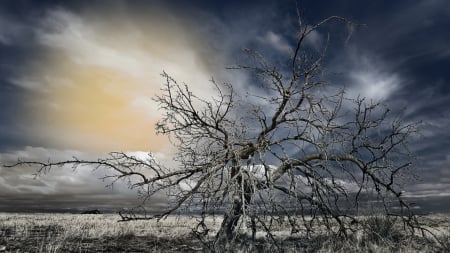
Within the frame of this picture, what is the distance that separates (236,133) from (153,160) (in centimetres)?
251

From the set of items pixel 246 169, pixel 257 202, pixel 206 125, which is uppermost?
pixel 206 125

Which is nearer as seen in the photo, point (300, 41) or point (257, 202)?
point (257, 202)

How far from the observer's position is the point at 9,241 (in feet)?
37.4

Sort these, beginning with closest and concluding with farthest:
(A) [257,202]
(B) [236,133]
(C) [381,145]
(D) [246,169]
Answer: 1. (A) [257,202]
2. (D) [246,169]
3. (C) [381,145]
4. (B) [236,133]

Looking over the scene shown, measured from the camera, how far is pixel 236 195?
324 inches

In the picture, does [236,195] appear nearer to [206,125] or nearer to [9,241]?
[206,125]

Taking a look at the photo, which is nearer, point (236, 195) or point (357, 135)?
point (236, 195)

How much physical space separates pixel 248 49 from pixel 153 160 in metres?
3.81

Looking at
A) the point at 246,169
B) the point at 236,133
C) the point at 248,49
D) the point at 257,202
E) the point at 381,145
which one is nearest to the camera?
the point at 257,202

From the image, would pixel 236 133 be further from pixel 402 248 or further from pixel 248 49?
pixel 402 248

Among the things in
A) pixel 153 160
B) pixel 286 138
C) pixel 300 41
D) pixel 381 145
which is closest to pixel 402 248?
pixel 381 145

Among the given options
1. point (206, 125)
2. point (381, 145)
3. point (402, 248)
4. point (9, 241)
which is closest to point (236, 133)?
point (206, 125)

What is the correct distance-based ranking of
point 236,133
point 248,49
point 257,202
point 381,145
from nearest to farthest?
point 257,202 → point 248,49 → point 381,145 → point 236,133

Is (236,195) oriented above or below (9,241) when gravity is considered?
above
